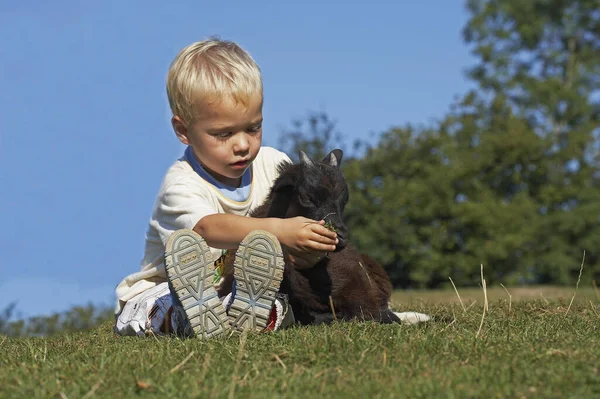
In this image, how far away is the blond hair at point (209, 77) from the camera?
5.39 meters

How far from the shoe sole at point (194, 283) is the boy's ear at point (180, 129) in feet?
4.10

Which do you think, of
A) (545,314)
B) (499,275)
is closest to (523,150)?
(499,275)

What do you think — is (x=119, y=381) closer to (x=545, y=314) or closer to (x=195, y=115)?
(x=195, y=115)

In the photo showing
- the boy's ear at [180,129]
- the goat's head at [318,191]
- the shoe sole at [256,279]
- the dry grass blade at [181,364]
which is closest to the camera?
the dry grass blade at [181,364]

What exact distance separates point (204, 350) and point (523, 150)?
88.5 feet

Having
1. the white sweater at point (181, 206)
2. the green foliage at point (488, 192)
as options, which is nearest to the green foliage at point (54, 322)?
the white sweater at point (181, 206)

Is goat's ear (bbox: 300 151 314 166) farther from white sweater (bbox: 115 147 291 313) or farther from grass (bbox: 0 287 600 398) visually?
grass (bbox: 0 287 600 398)

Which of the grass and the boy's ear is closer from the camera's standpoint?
the grass

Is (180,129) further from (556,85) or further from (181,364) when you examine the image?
(556,85)

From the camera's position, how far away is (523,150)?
2944 cm

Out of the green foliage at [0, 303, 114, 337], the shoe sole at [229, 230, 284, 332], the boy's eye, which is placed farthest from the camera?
the green foliage at [0, 303, 114, 337]

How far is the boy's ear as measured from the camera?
225 inches

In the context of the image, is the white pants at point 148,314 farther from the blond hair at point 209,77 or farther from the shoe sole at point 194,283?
the blond hair at point 209,77

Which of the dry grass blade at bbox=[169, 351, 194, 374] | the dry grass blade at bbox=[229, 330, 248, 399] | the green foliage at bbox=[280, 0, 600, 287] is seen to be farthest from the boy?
the green foliage at bbox=[280, 0, 600, 287]
